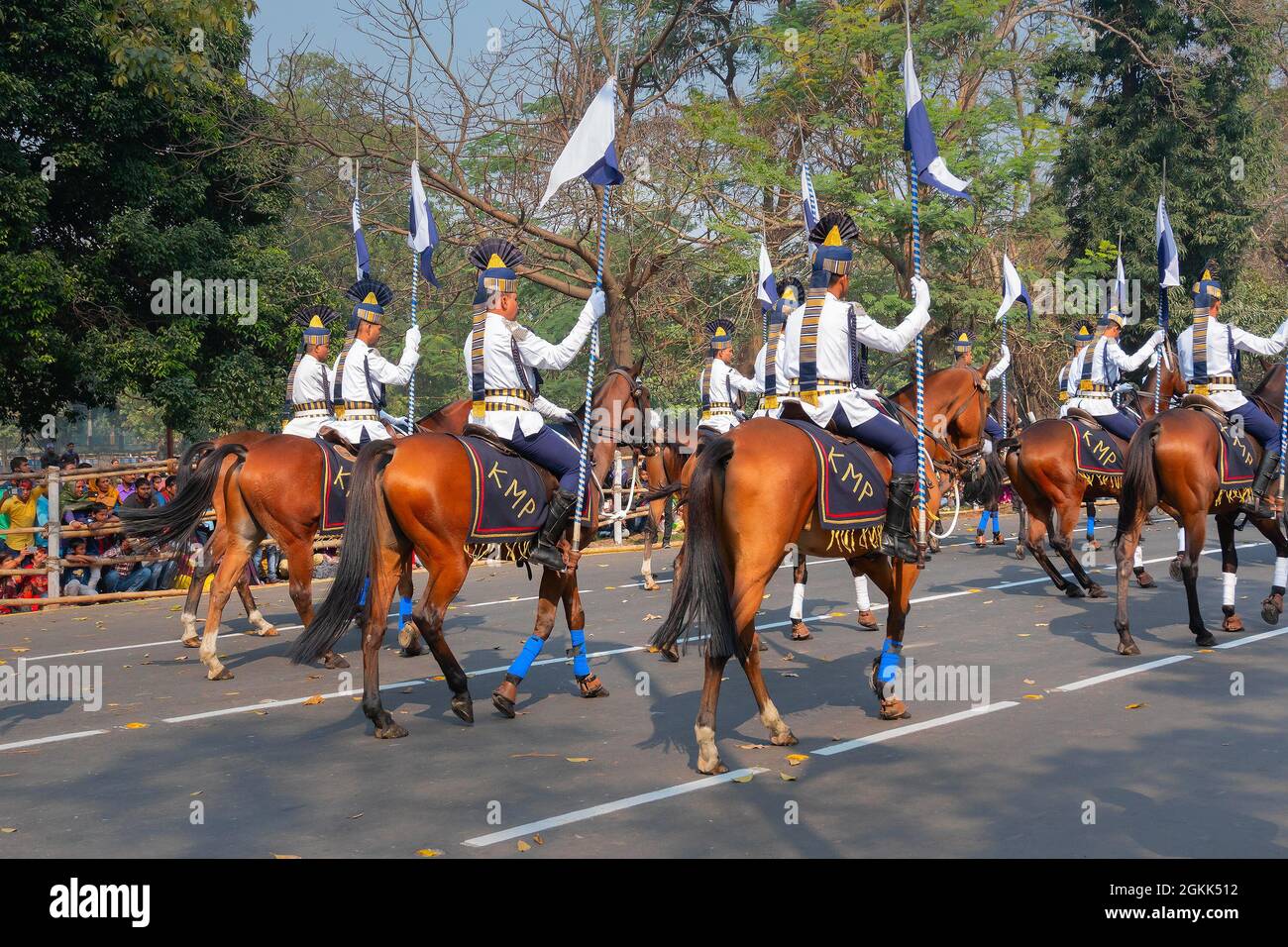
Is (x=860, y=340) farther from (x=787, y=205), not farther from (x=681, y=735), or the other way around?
(x=787, y=205)

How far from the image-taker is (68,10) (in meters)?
17.5

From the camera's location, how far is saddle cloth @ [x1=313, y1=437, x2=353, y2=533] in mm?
10438

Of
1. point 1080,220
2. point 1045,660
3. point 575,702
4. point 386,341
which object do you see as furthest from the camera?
point 386,341

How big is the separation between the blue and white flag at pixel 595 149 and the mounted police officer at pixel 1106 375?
7.68 m

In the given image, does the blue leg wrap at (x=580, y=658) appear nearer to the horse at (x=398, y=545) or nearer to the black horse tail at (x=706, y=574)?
the horse at (x=398, y=545)

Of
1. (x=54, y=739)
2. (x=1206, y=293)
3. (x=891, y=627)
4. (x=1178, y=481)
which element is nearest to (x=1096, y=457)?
(x=1206, y=293)

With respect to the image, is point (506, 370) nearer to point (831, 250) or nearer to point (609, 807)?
point (831, 250)

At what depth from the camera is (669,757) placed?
7000 millimetres

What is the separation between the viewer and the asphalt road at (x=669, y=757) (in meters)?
5.57

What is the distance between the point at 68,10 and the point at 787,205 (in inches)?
580

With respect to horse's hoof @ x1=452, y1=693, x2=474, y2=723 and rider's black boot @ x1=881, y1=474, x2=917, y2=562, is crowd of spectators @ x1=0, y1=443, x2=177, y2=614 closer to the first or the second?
horse's hoof @ x1=452, y1=693, x2=474, y2=723

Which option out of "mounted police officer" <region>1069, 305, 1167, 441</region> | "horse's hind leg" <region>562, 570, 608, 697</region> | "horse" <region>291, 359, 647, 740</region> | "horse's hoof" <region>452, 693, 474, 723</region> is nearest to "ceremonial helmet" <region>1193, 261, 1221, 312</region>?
"mounted police officer" <region>1069, 305, 1167, 441</region>
